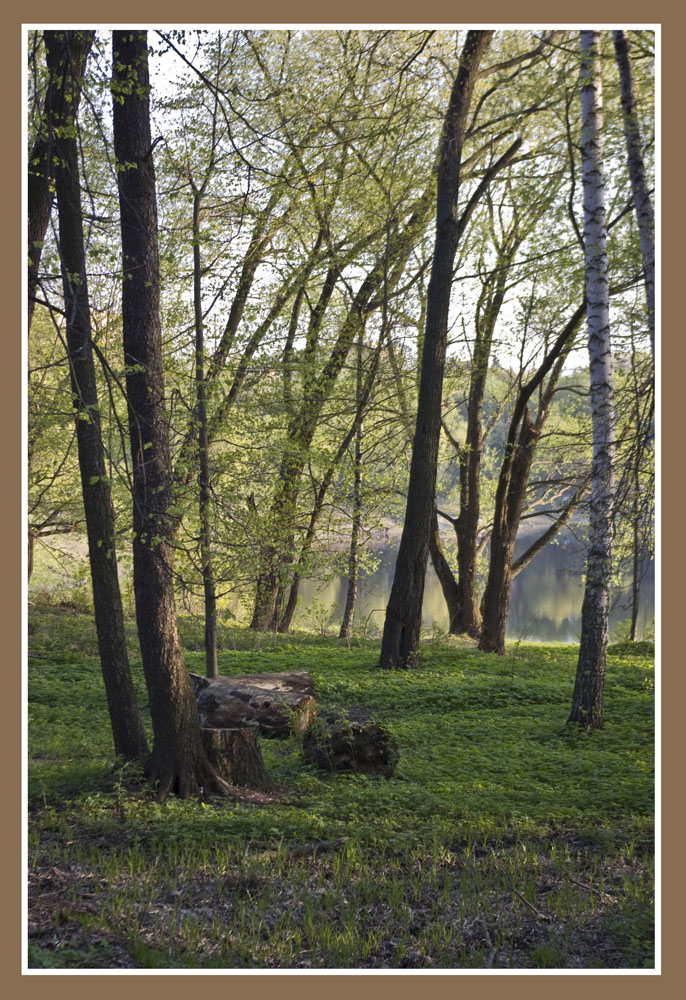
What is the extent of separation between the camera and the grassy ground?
3.83 m

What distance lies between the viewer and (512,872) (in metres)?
4.57

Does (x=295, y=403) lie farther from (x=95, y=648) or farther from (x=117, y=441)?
(x=95, y=648)

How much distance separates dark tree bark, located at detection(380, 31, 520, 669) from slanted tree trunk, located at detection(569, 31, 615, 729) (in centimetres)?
348

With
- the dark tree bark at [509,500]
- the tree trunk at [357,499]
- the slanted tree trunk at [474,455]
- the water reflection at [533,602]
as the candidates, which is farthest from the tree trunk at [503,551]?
the water reflection at [533,602]

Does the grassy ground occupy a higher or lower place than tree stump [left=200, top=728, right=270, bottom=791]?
lower

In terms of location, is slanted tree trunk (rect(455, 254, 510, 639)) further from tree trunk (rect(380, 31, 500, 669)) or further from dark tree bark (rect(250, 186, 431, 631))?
tree trunk (rect(380, 31, 500, 669))

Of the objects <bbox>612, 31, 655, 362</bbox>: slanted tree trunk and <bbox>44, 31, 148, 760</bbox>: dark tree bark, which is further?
<bbox>44, 31, 148, 760</bbox>: dark tree bark

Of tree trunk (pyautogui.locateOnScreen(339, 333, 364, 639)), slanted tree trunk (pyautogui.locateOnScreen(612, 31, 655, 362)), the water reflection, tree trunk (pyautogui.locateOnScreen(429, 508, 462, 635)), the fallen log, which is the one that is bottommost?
the water reflection

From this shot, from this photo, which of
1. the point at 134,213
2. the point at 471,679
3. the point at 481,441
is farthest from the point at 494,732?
the point at 481,441

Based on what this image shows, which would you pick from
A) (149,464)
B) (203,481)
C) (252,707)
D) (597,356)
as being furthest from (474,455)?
(149,464)

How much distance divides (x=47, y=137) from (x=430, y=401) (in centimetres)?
667

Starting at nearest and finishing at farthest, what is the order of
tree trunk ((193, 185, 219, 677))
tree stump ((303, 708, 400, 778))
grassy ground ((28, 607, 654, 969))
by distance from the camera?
1. grassy ground ((28, 607, 654, 969))
2. tree stump ((303, 708, 400, 778))
3. tree trunk ((193, 185, 219, 677))

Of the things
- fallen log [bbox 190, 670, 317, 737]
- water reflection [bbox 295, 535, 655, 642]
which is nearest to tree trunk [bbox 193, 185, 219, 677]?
fallen log [bbox 190, 670, 317, 737]

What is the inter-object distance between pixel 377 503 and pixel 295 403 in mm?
2373
